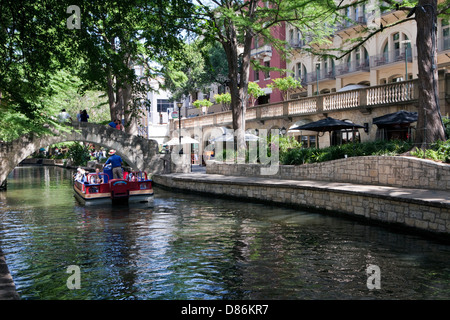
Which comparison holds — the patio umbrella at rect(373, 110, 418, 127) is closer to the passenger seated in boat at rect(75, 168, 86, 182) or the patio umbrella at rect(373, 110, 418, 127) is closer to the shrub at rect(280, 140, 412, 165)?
the shrub at rect(280, 140, 412, 165)

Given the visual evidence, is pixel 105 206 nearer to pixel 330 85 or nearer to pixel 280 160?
pixel 280 160

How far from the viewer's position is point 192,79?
57.0 metres

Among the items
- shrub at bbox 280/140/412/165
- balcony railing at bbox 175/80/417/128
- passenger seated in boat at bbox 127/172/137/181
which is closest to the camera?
shrub at bbox 280/140/412/165

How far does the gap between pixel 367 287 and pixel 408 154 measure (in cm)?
917

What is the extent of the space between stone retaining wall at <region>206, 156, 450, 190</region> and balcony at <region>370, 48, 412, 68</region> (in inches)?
590

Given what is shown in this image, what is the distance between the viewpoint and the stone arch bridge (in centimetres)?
2588

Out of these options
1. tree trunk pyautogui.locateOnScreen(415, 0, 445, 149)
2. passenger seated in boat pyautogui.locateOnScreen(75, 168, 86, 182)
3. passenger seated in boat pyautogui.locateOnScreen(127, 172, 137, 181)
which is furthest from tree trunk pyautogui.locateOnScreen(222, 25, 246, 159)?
tree trunk pyautogui.locateOnScreen(415, 0, 445, 149)

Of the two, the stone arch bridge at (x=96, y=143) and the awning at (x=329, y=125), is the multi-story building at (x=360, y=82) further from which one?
the stone arch bridge at (x=96, y=143)

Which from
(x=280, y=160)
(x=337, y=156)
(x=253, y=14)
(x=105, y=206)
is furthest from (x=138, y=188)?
(x=253, y=14)

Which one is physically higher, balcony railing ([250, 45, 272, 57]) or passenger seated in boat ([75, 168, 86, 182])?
balcony railing ([250, 45, 272, 57])

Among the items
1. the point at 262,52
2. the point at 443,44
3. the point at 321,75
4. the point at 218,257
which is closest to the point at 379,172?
the point at 218,257

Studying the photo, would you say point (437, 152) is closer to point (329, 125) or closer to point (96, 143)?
point (329, 125)

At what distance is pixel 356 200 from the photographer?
14.3 m

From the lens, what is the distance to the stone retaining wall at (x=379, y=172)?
13.8 m
